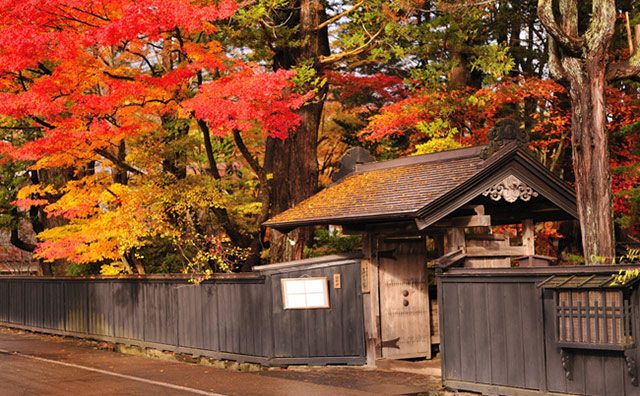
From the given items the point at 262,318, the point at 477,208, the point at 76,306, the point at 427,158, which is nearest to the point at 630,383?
the point at 477,208

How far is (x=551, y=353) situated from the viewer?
38.2ft

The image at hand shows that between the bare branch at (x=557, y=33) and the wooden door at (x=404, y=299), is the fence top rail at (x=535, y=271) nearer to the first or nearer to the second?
the wooden door at (x=404, y=299)

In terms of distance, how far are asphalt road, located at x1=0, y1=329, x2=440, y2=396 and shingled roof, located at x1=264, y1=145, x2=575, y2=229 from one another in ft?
10.4

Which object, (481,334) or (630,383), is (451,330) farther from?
(630,383)

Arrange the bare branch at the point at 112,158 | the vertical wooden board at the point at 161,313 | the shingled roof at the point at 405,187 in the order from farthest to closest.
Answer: the bare branch at the point at 112,158, the vertical wooden board at the point at 161,313, the shingled roof at the point at 405,187

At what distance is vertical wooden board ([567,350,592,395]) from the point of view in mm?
11156

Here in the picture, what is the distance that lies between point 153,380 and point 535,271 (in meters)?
7.96

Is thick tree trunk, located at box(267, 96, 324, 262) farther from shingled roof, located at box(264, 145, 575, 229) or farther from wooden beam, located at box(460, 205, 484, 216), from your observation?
wooden beam, located at box(460, 205, 484, 216)

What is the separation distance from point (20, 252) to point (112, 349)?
25270 mm

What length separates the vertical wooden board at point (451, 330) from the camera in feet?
43.2

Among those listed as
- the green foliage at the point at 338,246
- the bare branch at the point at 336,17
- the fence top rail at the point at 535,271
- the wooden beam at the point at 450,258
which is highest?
the bare branch at the point at 336,17

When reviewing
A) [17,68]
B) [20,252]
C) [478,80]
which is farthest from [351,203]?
[20,252]

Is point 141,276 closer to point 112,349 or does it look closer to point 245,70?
point 112,349

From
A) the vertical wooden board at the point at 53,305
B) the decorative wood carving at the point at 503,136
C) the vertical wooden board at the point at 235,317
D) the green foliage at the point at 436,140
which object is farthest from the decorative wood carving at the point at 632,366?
the vertical wooden board at the point at 53,305
